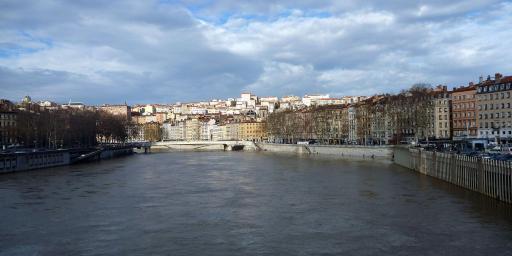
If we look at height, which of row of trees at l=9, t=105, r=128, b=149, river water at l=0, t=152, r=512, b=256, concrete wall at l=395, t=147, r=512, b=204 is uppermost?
row of trees at l=9, t=105, r=128, b=149

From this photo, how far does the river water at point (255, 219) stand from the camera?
17578mm

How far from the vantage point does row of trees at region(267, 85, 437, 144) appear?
68.8 meters

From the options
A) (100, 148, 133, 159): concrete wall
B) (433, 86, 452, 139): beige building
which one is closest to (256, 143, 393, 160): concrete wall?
(433, 86, 452, 139): beige building

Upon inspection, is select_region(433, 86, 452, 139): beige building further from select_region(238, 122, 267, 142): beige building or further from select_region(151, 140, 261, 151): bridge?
select_region(238, 122, 267, 142): beige building

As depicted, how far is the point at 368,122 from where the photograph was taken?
83.5 meters

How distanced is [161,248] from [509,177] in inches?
583

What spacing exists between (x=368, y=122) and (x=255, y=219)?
6355 cm

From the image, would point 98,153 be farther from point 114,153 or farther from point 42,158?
point 42,158

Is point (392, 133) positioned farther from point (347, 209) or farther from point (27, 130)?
point (347, 209)

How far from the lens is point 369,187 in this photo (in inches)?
1276

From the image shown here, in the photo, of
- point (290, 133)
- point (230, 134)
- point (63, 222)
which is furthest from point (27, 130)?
point (230, 134)

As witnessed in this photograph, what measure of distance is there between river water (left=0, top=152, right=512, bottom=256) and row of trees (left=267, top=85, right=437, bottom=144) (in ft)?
113

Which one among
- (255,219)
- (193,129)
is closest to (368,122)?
(255,219)

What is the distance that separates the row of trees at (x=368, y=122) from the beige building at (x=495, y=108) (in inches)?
244
